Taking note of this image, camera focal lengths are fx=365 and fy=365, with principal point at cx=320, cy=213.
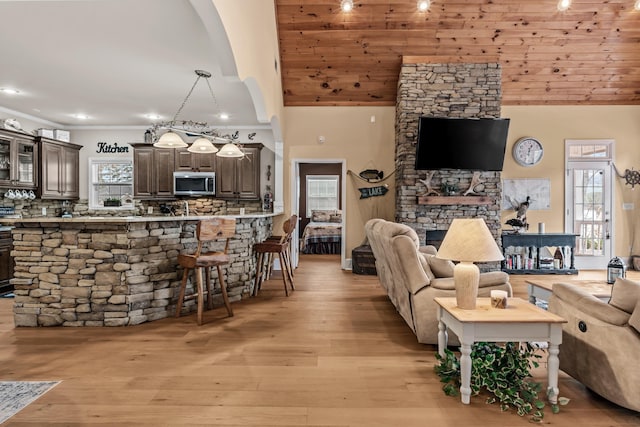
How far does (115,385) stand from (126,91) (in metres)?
4.53

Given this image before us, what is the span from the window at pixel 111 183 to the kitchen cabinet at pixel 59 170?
28cm

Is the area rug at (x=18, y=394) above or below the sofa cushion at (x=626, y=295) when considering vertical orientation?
below

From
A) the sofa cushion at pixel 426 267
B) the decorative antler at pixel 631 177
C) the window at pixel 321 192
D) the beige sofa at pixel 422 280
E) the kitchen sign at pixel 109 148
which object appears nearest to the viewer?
the beige sofa at pixel 422 280

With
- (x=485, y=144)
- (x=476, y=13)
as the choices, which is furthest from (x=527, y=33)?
A: (x=485, y=144)

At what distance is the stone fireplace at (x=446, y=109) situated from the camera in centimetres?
612

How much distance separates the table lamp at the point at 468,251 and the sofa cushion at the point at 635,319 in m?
0.69

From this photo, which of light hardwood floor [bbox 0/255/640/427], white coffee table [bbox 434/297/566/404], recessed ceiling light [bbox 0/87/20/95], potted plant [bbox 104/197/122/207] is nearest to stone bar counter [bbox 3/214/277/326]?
light hardwood floor [bbox 0/255/640/427]

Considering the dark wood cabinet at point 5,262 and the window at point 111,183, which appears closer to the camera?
the dark wood cabinet at point 5,262

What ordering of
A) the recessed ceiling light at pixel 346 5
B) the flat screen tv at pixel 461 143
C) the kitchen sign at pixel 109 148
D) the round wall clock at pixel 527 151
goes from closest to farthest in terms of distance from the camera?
the recessed ceiling light at pixel 346 5
the flat screen tv at pixel 461 143
the round wall clock at pixel 527 151
the kitchen sign at pixel 109 148

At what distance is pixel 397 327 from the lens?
3.61m

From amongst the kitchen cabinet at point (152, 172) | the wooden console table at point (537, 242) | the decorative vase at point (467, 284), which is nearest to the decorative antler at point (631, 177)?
the wooden console table at point (537, 242)

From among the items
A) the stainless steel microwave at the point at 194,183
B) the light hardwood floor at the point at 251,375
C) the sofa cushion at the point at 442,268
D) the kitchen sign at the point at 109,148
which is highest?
the kitchen sign at the point at 109,148

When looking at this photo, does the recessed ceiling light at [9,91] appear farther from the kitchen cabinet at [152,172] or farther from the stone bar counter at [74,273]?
the stone bar counter at [74,273]

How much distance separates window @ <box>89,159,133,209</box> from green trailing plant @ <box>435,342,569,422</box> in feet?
23.7
